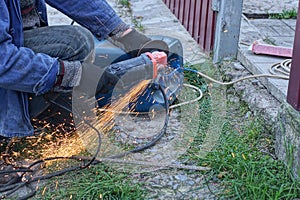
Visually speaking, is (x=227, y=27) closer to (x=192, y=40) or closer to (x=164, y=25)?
(x=192, y=40)

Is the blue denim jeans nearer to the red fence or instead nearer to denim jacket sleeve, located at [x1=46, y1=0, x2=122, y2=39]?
denim jacket sleeve, located at [x1=46, y1=0, x2=122, y2=39]

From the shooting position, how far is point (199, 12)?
4.32m

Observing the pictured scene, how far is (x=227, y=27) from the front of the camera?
3.81 m

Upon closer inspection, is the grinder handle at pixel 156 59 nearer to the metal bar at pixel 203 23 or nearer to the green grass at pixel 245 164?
the green grass at pixel 245 164

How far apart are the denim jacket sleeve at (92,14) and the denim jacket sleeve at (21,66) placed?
21.7 inches

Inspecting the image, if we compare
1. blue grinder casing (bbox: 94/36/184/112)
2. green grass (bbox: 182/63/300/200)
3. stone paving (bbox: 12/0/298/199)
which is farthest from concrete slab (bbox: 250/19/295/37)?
green grass (bbox: 182/63/300/200)

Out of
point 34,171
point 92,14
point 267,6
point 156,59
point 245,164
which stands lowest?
point 34,171

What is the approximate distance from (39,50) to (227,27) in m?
1.58

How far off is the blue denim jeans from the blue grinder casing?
Result: 19 centimetres

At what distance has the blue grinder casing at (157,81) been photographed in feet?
9.88

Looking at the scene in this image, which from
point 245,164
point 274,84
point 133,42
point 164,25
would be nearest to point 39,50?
point 133,42

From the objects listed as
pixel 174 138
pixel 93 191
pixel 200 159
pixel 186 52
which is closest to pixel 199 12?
pixel 186 52

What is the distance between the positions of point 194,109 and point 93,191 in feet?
3.49

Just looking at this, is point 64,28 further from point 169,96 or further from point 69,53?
point 169,96
